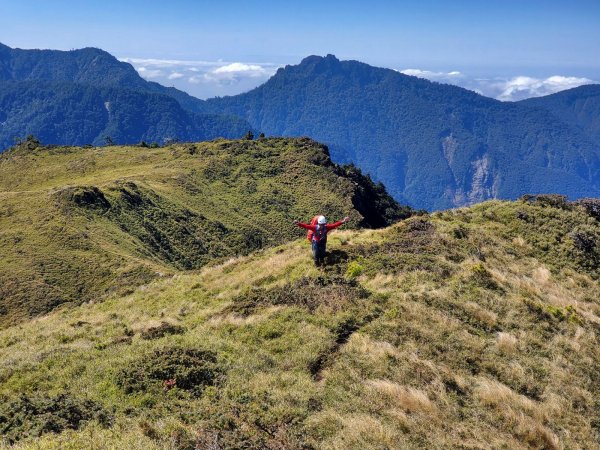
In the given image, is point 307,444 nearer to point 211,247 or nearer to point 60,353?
point 60,353

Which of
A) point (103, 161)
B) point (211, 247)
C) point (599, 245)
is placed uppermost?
point (599, 245)

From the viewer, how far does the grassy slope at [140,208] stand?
46.6 m

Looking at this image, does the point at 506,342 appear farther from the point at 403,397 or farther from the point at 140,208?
the point at 140,208

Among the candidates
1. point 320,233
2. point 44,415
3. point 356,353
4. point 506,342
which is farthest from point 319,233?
point 44,415

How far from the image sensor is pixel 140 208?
70312 mm

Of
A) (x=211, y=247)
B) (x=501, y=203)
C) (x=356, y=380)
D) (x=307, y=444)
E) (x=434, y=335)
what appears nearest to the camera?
(x=307, y=444)

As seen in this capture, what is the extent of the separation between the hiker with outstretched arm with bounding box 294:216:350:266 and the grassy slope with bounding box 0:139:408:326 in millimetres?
14255

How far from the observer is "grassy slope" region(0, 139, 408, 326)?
46.6 metres

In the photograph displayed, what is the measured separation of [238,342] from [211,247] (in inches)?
2169

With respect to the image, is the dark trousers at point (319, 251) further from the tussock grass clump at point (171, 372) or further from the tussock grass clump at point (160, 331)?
the tussock grass clump at point (171, 372)

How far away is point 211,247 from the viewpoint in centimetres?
6950

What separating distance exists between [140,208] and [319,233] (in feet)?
181

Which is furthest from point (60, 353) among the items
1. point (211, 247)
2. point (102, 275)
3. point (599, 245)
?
point (211, 247)

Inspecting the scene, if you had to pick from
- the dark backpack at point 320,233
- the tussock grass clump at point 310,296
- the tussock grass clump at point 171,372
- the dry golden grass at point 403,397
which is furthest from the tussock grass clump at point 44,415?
the dark backpack at point 320,233
